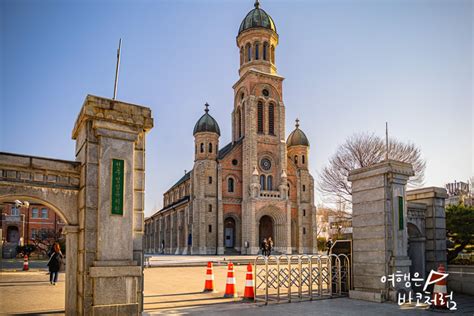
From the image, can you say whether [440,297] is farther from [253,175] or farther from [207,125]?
[207,125]

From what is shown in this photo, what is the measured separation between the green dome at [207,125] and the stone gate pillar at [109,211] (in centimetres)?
4017

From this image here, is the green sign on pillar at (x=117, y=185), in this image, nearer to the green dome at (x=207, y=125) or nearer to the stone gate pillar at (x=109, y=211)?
the stone gate pillar at (x=109, y=211)

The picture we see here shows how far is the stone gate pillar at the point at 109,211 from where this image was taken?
755 cm

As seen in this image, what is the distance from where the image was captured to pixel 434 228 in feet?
43.5

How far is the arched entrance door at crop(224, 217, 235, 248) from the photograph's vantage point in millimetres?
47750

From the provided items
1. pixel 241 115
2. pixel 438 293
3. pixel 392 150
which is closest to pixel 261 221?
pixel 241 115

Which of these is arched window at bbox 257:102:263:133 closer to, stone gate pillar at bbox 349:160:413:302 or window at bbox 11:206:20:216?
window at bbox 11:206:20:216

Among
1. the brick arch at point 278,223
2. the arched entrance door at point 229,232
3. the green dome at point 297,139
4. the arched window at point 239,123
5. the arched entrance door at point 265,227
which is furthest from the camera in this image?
the green dome at point 297,139

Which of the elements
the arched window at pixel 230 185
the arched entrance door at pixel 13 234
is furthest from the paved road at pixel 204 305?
the arched entrance door at pixel 13 234

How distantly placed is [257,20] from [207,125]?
14984 mm

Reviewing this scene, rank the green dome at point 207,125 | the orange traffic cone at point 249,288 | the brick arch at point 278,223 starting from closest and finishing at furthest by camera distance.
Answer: the orange traffic cone at point 249,288 → the brick arch at point 278,223 → the green dome at point 207,125

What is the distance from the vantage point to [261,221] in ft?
161

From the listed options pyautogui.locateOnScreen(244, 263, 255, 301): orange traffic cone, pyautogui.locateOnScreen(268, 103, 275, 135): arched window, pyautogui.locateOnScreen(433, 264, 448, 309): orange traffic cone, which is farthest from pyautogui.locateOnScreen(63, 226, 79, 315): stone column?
pyautogui.locateOnScreen(268, 103, 275, 135): arched window

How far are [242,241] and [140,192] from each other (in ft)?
128
